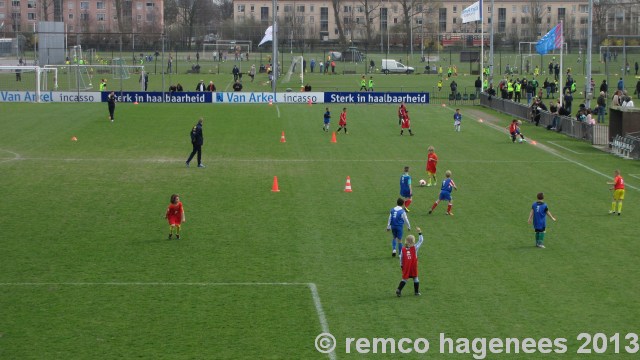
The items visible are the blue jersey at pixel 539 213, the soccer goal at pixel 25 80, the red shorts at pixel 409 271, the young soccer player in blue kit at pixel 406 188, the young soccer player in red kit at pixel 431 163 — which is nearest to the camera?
the red shorts at pixel 409 271

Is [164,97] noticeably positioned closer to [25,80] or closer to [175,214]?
[25,80]

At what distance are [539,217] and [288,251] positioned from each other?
6541mm

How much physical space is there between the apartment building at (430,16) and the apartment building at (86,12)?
52.3ft

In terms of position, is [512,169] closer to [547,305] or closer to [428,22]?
[547,305]

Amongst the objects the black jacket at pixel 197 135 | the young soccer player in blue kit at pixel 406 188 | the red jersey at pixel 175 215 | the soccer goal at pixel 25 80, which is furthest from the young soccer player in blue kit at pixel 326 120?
the soccer goal at pixel 25 80

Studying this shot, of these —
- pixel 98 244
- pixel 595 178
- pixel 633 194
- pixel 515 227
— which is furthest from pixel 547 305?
pixel 595 178

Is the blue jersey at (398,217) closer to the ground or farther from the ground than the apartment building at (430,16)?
closer to the ground

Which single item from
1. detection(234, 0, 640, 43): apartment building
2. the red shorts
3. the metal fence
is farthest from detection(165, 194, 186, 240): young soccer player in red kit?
detection(234, 0, 640, 43): apartment building

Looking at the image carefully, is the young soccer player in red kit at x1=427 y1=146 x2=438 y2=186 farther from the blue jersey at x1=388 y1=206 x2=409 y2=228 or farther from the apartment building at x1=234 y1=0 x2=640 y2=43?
the apartment building at x1=234 y1=0 x2=640 y2=43

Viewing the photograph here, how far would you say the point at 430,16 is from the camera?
163875 millimetres

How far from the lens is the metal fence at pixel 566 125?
49000 millimetres

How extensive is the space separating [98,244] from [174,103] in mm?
46055

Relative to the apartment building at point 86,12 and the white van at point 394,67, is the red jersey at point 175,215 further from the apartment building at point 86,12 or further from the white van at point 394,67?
the apartment building at point 86,12

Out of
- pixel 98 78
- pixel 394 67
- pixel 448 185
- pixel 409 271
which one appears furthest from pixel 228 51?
pixel 409 271
